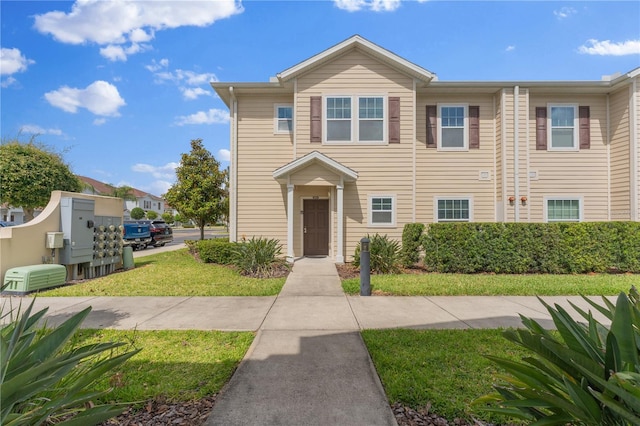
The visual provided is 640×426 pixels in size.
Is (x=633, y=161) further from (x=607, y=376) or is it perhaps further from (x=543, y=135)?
(x=607, y=376)

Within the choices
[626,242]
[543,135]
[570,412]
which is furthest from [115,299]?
[543,135]

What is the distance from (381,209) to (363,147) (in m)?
2.48

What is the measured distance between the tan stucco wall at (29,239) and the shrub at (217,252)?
4215 millimetres

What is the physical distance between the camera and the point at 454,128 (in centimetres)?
1176

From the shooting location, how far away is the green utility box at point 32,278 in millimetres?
6641

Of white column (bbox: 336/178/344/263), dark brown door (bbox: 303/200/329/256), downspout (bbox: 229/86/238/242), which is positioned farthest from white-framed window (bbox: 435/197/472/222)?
downspout (bbox: 229/86/238/242)

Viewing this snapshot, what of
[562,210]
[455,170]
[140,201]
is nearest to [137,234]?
[455,170]

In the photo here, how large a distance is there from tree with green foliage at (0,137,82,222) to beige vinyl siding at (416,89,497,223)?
14369 mm

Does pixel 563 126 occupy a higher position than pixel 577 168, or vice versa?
pixel 563 126

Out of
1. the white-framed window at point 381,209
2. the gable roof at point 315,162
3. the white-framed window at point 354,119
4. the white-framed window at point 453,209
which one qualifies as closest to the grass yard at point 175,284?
the gable roof at point 315,162

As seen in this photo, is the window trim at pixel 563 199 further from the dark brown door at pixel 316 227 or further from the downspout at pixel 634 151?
the dark brown door at pixel 316 227

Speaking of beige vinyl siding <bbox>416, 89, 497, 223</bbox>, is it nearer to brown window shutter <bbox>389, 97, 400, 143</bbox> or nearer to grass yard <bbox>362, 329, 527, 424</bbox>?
brown window shutter <bbox>389, 97, 400, 143</bbox>

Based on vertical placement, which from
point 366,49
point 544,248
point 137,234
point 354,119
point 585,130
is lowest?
point 137,234

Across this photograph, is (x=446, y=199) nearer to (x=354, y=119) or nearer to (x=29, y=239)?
(x=354, y=119)
